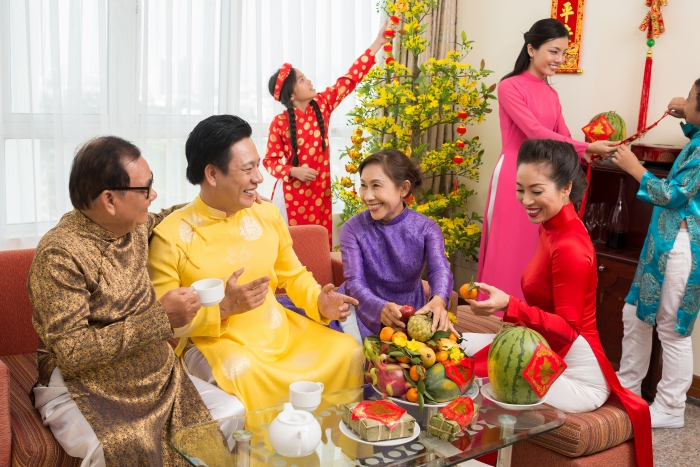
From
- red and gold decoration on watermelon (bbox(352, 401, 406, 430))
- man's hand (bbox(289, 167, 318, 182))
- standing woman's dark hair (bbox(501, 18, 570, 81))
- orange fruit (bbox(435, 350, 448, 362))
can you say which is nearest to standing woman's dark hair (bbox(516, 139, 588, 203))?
orange fruit (bbox(435, 350, 448, 362))

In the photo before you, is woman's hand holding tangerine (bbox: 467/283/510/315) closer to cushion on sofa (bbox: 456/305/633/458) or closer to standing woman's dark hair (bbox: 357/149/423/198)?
cushion on sofa (bbox: 456/305/633/458)

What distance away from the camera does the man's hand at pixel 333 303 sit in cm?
245

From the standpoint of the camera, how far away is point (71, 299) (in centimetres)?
186

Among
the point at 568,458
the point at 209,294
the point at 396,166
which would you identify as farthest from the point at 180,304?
the point at 568,458

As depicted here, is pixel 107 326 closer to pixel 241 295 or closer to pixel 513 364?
pixel 241 295

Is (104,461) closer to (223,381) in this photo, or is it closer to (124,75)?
(223,381)

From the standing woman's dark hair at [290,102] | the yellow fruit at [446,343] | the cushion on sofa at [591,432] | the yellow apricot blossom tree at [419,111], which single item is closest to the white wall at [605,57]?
the yellow apricot blossom tree at [419,111]

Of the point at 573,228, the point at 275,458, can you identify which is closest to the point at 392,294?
the point at 573,228

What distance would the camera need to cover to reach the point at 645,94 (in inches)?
154

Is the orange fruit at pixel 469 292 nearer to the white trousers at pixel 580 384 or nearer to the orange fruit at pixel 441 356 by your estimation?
the orange fruit at pixel 441 356

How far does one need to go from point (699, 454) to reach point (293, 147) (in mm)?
2614

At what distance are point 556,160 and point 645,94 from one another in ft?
5.96

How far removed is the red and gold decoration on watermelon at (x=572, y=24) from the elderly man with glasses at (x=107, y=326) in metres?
3.24

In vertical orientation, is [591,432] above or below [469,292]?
below
